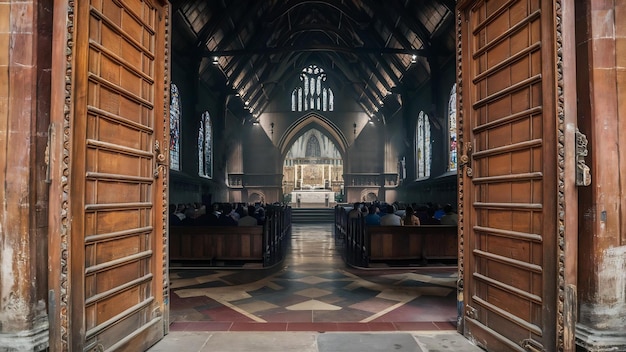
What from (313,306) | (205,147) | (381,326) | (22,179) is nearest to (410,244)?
(313,306)

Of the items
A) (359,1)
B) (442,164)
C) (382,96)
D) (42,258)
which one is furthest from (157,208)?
(382,96)

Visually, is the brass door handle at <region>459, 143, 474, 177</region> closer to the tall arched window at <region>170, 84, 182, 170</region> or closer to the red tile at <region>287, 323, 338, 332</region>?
the red tile at <region>287, 323, 338, 332</region>

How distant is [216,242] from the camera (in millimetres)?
6773

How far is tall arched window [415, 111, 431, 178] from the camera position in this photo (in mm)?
16500

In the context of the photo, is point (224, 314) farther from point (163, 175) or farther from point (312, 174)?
point (312, 174)

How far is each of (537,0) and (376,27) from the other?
13.7 m

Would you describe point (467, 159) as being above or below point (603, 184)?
above

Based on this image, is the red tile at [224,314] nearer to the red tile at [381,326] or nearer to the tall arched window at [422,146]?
the red tile at [381,326]

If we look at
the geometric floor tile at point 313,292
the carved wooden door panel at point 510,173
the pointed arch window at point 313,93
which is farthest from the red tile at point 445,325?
the pointed arch window at point 313,93

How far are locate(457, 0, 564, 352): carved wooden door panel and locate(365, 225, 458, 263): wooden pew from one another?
348cm

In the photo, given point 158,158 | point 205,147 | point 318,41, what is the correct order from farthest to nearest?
point 318,41
point 205,147
point 158,158

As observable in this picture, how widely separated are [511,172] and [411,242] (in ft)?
13.8

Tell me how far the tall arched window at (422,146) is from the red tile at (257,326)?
1351 centimetres

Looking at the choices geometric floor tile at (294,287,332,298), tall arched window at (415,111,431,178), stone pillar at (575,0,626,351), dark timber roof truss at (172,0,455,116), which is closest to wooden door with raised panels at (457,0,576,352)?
stone pillar at (575,0,626,351)
